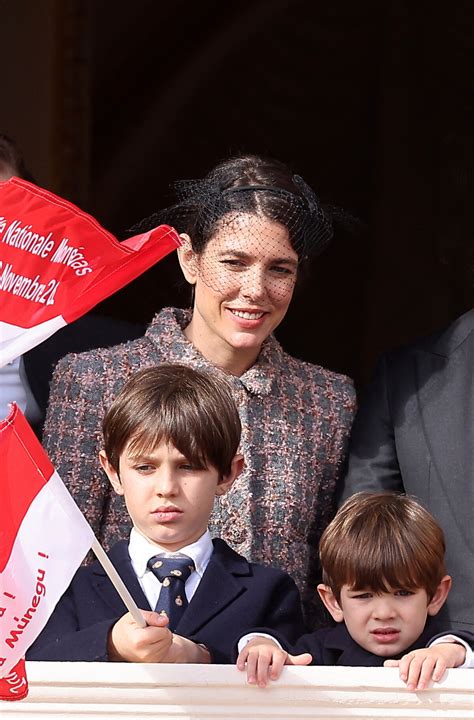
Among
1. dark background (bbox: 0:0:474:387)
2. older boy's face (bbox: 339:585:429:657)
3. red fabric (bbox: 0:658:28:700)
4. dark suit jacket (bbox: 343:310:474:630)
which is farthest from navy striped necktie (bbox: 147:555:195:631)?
dark background (bbox: 0:0:474:387)

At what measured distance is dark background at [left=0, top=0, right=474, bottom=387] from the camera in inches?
231

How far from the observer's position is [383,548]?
2740 mm

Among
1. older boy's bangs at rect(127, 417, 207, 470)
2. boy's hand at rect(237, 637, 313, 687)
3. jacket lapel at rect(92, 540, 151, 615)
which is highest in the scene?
older boy's bangs at rect(127, 417, 207, 470)

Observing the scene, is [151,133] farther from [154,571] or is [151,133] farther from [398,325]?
[154,571]

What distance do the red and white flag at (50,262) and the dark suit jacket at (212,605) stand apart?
1.50ft

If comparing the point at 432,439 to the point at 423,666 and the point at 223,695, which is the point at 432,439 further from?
the point at 223,695

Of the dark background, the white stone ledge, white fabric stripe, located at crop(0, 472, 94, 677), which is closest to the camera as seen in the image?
white fabric stripe, located at crop(0, 472, 94, 677)

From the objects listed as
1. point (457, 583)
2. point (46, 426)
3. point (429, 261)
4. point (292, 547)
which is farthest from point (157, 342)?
point (429, 261)

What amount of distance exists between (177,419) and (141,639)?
43 centimetres

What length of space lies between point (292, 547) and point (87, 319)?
127 centimetres

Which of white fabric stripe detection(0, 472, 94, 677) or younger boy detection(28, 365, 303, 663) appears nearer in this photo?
white fabric stripe detection(0, 472, 94, 677)

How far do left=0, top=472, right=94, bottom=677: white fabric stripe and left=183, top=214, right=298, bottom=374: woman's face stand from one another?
0.80 m

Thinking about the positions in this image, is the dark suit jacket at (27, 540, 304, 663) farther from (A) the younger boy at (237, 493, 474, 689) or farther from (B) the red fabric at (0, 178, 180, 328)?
(B) the red fabric at (0, 178, 180, 328)

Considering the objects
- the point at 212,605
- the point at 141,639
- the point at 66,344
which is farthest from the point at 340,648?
the point at 66,344
